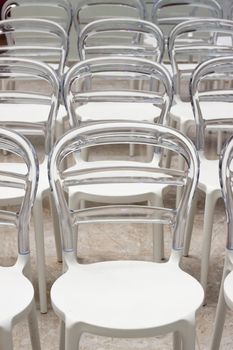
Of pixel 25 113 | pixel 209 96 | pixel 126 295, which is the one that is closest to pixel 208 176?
pixel 209 96

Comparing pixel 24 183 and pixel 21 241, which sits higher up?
pixel 24 183

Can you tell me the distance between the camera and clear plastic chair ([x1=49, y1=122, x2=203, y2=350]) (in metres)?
1.65

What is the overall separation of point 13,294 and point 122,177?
1.55 ft

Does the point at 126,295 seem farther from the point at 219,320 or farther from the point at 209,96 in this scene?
the point at 209,96

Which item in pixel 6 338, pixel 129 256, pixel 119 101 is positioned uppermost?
pixel 119 101

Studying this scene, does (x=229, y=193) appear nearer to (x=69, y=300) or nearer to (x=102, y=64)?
(x=69, y=300)

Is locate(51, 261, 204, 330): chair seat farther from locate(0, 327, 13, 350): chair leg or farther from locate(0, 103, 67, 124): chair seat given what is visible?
locate(0, 103, 67, 124): chair seat

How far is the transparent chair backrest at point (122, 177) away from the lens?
187cm

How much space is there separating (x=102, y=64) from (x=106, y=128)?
0.94m

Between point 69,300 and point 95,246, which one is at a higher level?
point 69,300

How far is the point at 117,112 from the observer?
121 inches

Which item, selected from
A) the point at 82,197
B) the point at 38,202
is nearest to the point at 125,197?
the point at 82,197

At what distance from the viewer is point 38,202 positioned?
2393mm

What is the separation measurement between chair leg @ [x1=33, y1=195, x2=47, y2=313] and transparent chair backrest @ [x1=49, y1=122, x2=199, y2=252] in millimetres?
482
